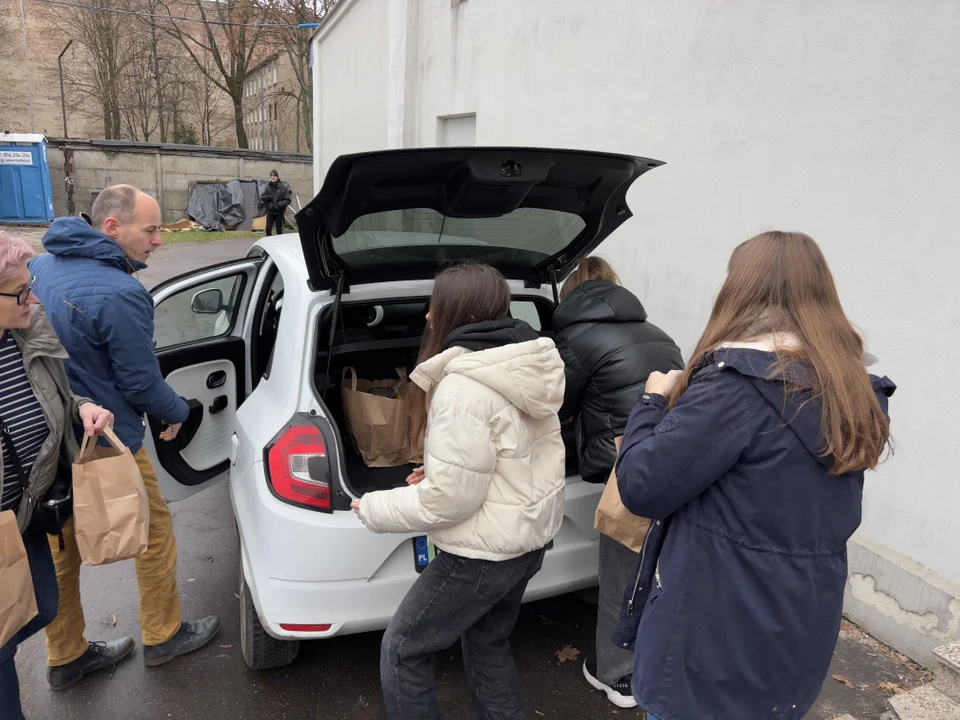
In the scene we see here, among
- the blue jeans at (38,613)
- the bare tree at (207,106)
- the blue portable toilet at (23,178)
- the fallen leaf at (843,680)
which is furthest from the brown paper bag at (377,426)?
the bare tree at (207,106)

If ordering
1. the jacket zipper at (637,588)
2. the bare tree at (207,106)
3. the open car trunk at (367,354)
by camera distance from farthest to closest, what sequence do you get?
1. the bare tree at (207,106)
2. the open car trunk at (367,354)
3. the jacket zipper at (637,588)

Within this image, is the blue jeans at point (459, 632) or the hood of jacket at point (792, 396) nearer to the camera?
the hood of jacket at point (792, 396)

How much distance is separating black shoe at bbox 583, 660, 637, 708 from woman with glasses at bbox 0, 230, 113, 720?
203 cm

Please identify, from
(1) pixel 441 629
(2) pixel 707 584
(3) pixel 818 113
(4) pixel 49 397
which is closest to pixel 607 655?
(1) pixel 441 629

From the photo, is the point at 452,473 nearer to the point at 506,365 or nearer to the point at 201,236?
the point at 506,365

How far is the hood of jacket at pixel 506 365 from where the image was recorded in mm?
1800

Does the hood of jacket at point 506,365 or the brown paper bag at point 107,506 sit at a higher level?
the hood of jacket at point 506,365

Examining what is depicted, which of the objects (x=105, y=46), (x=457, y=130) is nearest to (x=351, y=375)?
(x=457, y=130)

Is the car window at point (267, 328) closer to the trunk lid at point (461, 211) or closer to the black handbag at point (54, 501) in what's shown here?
the trunk lid at point (461, 211)

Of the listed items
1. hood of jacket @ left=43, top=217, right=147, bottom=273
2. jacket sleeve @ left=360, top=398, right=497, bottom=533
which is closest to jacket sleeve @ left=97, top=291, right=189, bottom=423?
hood of jacket @ left=43, top=217, right=147, bottom=273

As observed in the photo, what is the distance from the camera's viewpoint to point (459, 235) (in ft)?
9.52

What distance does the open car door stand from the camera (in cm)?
322

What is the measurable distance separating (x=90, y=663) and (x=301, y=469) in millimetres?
1287

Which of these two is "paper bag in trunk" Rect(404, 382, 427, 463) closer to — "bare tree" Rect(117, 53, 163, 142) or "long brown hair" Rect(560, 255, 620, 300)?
"long brown hair" Rect(560, 255, 620, 300)
